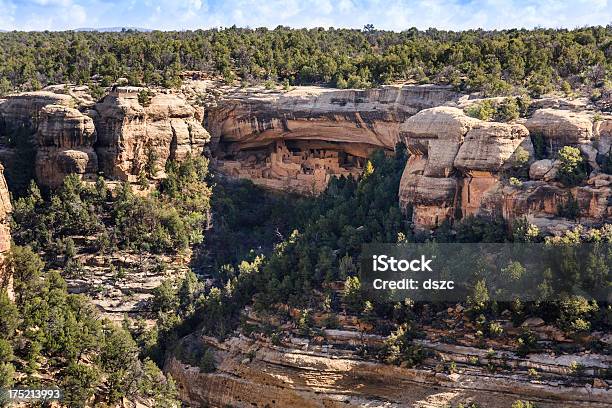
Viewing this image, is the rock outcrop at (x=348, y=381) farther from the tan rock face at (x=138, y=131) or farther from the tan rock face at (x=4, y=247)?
the tan rock face at (x=138, y=131)

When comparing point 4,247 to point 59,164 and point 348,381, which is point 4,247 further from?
point 59,164

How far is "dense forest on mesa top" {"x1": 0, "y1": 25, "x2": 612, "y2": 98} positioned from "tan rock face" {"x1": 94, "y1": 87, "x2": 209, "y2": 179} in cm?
267

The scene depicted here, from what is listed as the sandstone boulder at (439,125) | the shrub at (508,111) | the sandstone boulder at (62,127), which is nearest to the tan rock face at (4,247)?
the sandstone boulder at (62,127)

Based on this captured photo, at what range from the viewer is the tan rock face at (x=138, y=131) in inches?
2085

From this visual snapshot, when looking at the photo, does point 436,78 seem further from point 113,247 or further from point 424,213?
point 113,247

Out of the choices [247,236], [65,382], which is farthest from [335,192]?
[65,382]

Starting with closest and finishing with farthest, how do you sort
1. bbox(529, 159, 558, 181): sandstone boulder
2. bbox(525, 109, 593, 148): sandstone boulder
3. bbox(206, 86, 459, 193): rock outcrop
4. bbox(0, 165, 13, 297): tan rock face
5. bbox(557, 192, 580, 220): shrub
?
bbox(0, 165, 13, 297): tan rock face → bbox(557, 192, 580, 220): shrub → bbox(529, 159, 558, 181): sandstone boulder → bbox(525, 109, 593, 148): sandstone boulder → bbox(206, 86, 459, 193): rock outcrop

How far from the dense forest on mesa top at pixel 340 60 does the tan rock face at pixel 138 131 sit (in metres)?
2.67

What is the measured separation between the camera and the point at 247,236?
56094 millimetres

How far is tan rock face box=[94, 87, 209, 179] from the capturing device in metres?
53.0

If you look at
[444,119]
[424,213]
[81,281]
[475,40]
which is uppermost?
[475,40]

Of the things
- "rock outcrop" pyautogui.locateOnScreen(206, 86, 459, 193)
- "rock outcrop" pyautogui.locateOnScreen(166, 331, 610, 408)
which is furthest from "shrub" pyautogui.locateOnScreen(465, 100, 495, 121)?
"rock outcrop" pyautogui.locateOnScreen(166, 331, 610, 408)

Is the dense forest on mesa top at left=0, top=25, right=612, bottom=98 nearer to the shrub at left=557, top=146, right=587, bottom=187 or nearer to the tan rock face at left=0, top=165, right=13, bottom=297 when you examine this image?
the shrub at left=557, top=146, right=587, bottom=187

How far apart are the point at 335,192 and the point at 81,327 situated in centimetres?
1976
